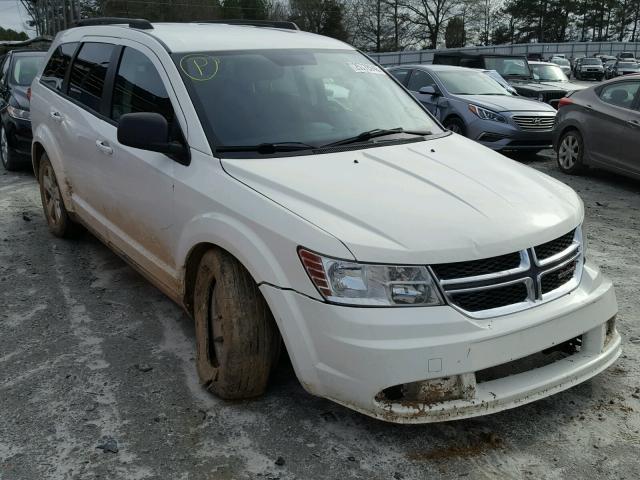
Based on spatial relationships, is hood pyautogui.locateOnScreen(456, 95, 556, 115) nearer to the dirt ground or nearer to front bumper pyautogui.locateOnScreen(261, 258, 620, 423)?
the dirt ground

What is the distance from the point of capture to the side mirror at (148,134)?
11.2 ft

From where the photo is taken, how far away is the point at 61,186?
5430mm

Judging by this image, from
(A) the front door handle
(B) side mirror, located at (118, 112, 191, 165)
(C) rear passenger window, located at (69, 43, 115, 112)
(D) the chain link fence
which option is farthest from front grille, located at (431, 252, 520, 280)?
(D) the chain link fence

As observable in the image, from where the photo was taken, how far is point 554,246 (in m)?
3.09

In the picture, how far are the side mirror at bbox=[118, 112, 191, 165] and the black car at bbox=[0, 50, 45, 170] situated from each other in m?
5.54

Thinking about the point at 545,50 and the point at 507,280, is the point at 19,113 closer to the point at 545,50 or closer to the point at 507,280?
the point at 507,280

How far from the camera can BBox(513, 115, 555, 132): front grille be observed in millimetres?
10531

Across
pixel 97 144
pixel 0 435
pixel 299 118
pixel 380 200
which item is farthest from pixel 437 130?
pixel 0 435

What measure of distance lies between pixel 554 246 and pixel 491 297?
1.65 feet

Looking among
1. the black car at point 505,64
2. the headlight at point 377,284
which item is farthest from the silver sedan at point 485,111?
the headlight at point 377,284

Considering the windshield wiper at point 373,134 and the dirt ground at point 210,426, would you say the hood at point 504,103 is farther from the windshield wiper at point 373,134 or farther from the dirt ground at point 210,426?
the windshield wiper at point 373,134

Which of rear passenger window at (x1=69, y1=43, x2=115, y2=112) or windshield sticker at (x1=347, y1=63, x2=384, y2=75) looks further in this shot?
rear passenger window at (x1=69, y1=43, x2=115, y2=112)

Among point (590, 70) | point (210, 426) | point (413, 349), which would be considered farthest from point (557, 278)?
point (590, 70)

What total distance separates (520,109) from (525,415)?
27.2ft
